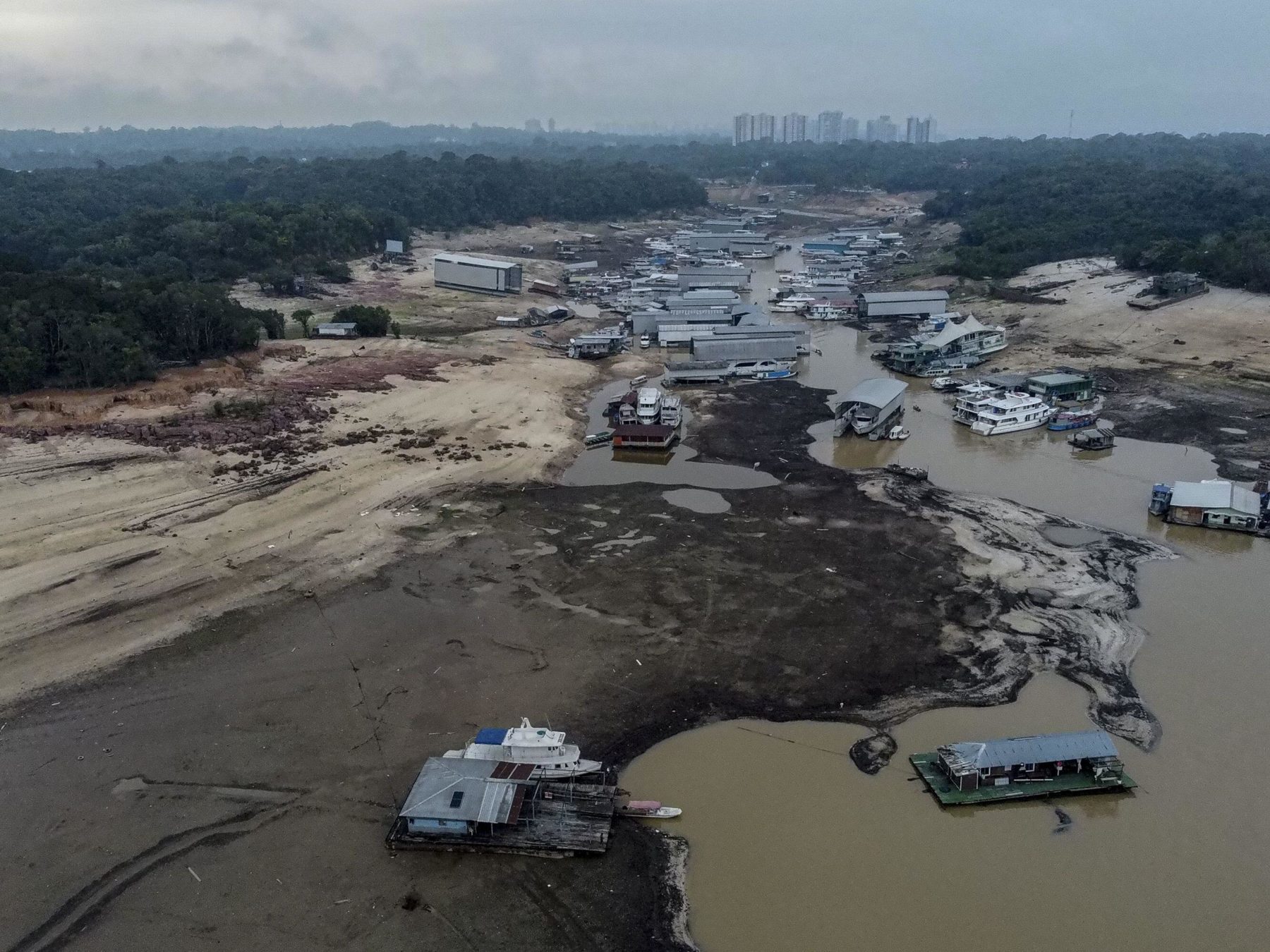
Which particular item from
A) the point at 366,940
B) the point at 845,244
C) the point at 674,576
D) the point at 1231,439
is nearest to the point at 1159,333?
the point at 1231,439

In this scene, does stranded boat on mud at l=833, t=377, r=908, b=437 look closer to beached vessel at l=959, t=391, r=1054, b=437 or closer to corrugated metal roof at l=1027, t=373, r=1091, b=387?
beached vessel at l=959, t=391, r=1054, b=437

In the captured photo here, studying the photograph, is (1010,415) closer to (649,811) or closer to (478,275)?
(649,811)

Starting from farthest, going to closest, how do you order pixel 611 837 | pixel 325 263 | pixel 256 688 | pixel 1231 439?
pixel 325 263, pixel 1231 439, pixel 256 688, pixel 611 837

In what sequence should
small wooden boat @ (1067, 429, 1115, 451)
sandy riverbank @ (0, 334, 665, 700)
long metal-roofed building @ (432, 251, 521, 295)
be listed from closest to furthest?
1. sandy riverbank @ (0, 334, 665, 700)
2. small wooden boat @ (1067, 429, 1115, 451)
3. long metal-roofed building @ (432, 251, 521, 295)

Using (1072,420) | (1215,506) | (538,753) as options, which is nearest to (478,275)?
(1072,420)

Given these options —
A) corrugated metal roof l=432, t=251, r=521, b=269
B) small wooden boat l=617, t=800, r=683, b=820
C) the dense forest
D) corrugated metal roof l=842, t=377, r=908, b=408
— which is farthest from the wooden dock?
corrugated metal roof l=432, t=251, r=521, b=269

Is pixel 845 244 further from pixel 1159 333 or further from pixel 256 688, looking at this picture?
pixel 256 688

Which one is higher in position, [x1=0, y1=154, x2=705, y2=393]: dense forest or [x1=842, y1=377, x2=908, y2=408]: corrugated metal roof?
[x1=0, y1=154, x2=705, y2=393]: dense forest
